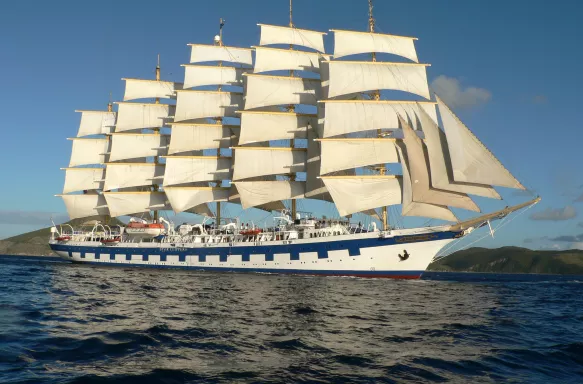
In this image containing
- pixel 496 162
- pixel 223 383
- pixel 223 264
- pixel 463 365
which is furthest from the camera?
pixel 223 264

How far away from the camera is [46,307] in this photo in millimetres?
18547

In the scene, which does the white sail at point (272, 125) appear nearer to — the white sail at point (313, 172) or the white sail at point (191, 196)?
the white sail at point (313, 172)

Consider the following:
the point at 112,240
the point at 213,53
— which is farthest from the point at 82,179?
the point at 213,53

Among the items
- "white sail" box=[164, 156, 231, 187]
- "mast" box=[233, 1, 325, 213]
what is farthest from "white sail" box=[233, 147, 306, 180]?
"white sail" box=[164, 156, 231, 187]

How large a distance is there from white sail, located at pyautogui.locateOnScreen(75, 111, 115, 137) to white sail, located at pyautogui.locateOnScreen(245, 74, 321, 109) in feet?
96.4

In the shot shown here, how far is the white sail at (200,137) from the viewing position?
204 ft

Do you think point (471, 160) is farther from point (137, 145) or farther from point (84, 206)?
point (84, 206)

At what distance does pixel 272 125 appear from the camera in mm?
56156

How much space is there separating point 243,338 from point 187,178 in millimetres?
49927

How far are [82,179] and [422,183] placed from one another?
53.8 m

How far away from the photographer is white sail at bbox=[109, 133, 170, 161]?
67.9 metres

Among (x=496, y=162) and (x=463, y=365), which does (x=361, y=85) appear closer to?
(x=496, y=162)

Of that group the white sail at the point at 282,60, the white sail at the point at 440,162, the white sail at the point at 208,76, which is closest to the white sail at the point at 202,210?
the white sail at the point at 208,76

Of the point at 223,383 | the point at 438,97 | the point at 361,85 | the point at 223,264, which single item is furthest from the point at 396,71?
the point at 223,383
